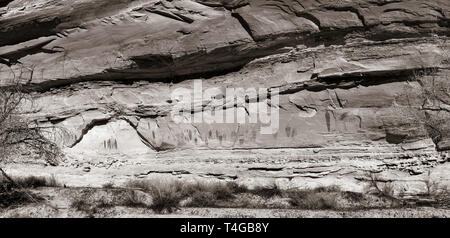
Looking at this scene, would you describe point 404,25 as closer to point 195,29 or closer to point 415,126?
point 415,126

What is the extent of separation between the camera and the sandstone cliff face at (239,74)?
33.8 feet

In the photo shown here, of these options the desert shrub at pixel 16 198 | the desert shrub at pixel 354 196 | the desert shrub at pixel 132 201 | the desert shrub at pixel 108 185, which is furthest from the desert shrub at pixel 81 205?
the desert shrub at pixel 354 196

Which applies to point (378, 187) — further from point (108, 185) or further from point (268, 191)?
point (108, 185)

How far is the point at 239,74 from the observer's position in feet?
37.0

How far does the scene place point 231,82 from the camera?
11.3m

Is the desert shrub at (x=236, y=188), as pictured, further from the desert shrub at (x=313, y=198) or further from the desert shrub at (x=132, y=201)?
the desert shrub at (x=132, y=201)

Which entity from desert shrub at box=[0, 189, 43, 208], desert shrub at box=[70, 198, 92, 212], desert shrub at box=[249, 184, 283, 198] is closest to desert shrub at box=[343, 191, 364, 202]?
desert shrub at box=[249, 184, 283, 198]

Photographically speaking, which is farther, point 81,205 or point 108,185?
point 108,185

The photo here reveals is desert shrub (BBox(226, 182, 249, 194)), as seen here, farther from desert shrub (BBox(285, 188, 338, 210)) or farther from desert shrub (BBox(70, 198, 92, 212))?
desert shrub (BBox(70, 198, 92, 212))

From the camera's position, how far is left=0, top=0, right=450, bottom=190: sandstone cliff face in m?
10.3

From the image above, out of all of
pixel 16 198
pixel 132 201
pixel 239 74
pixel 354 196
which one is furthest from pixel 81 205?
pixel 354 196

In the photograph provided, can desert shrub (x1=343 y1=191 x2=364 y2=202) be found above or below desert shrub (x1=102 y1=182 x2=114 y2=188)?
below

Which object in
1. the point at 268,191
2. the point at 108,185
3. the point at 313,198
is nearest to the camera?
the point at 313,198

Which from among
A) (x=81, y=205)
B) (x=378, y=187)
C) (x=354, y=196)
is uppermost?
(x=378, y=187)
